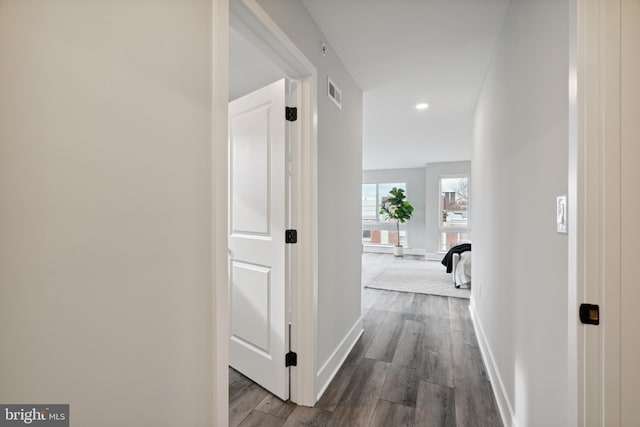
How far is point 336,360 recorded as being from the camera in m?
2.37

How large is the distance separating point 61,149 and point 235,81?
2.28 meters

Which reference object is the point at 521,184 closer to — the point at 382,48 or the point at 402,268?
the point at 382,48

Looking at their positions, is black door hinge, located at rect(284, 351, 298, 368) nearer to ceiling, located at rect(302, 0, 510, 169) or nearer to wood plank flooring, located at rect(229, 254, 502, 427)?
wood plank flooring, located at rect(229, 254, 502, 427)

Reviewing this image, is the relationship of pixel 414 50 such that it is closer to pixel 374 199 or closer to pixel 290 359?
pixel 290 359

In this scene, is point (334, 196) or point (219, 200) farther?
point (334, 196)

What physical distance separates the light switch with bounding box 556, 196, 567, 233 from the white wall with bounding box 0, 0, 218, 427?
1213mm

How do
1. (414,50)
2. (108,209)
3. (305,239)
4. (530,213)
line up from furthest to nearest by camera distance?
(414,50)
(305,239)
(530,213)
(108,209)

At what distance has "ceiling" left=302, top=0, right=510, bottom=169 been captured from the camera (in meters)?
1.82

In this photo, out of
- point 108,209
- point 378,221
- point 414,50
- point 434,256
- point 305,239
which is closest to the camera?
point 108,209

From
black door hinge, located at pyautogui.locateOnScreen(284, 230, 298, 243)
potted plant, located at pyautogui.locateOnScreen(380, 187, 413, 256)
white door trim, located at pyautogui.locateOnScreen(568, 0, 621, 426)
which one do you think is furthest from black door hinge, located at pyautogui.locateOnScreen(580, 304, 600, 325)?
potted plant, located at pyautogui.locateOnScreen(380, 187, 413, 256)

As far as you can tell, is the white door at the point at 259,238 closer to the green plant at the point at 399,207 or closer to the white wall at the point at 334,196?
the white wall at the point at 334,196

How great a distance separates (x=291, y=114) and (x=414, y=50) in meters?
1.17

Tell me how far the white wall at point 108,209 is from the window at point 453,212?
318 inches

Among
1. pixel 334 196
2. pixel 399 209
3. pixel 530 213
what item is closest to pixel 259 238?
pixel 334 196
